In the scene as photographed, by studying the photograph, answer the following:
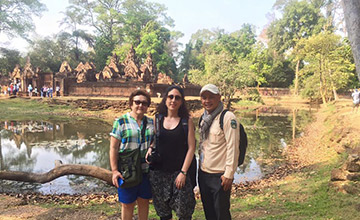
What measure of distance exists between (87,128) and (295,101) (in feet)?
96.8

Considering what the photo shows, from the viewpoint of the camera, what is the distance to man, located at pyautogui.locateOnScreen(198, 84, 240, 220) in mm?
2553

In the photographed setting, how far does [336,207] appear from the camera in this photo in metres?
3.91

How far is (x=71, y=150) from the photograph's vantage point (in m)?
10.7

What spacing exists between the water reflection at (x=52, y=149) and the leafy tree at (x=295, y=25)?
37595mm

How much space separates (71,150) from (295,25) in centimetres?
4465

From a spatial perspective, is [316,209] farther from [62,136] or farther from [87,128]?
[87,128]

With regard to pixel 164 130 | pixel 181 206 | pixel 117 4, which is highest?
pixel 117 4

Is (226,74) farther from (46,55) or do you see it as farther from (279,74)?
(46,55)

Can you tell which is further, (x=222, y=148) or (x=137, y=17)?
(x=137, y=17)

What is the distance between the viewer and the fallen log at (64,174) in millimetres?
5945

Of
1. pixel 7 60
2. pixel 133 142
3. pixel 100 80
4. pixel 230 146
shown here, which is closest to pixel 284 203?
pixel 230 146

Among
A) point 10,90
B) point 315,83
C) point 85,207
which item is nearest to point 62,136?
point 85,207

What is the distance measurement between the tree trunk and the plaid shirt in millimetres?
2064

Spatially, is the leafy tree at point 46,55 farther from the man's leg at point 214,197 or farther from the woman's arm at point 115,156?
the man's leg at point 214,197
